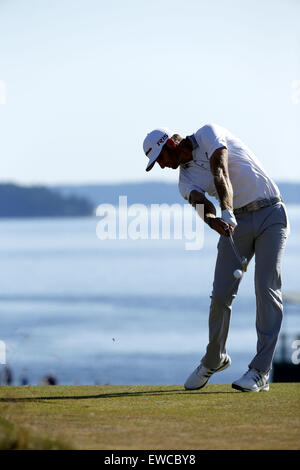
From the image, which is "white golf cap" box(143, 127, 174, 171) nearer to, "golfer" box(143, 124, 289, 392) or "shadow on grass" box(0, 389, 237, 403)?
"golfer" box(143, 124, 289, 392)

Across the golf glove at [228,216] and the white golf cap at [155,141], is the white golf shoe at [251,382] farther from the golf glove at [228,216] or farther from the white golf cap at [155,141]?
the white golf cap at [155,141]

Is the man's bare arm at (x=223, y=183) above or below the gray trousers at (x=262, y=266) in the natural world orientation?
above

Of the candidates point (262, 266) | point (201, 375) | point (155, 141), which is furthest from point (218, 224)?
point (201, 375)

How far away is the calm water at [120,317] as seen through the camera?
210 ft

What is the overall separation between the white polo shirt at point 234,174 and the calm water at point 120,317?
2009 centimetres

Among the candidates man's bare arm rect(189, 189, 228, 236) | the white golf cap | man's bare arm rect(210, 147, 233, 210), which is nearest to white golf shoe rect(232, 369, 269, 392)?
man's bare arm rect(189, 189, 228, 236)

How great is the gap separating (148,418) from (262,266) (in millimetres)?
1597

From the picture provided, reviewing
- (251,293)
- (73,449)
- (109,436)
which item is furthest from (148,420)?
(251,293)

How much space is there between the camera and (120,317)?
3561 inches

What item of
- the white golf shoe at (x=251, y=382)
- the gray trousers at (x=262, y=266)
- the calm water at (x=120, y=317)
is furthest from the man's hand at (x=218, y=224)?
the calm water at (x=120, y=317)
